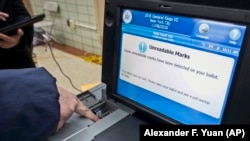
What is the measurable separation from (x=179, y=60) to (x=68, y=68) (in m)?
1.22

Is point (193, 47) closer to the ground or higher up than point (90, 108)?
higher up

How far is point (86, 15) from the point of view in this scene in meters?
1.71

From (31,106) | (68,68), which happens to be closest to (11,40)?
(68,68)

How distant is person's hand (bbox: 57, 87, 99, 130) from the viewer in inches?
18.3

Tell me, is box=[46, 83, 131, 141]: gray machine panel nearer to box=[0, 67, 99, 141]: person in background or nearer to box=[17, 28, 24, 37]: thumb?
box=[0, 67, 99, 141]: person in background

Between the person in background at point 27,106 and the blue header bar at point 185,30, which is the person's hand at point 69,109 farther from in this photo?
the blue header bar at point 185,30

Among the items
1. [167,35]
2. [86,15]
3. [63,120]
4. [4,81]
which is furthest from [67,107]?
[86,15]

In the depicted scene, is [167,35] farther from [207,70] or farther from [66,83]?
[66,83]

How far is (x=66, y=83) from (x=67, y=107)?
2.78 ft

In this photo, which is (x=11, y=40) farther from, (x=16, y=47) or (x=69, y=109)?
(x=69, y=109)
